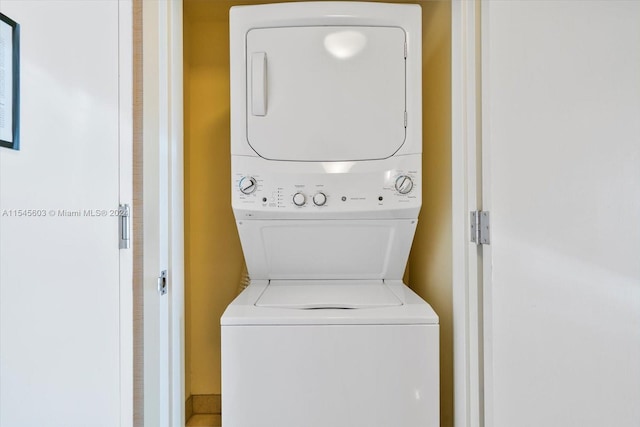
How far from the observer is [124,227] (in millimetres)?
1206

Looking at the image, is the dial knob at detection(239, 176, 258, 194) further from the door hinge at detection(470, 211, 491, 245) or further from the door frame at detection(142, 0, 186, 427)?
the door hinge at detection(470, 211, 491, 245)

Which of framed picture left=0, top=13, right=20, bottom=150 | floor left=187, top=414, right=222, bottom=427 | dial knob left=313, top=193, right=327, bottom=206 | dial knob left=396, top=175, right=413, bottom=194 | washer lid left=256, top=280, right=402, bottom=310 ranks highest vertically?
framed picture left=0, top=13, right=20, bottom=150

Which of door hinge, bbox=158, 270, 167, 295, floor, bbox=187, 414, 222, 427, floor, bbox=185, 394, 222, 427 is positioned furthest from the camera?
floor, bbox=185, 394, 222, 427

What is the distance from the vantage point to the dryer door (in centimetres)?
162

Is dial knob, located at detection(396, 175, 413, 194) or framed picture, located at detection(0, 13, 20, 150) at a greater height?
framed picture, located at detection(0, 13, 20, 150)

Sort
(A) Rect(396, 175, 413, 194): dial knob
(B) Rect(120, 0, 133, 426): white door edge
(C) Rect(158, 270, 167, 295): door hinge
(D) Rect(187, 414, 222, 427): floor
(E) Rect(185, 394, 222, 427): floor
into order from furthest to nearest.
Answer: (E) Rect(185, 394, 222, 427): floor, (D) Rect(187, 414, 222, 427): floor, (A) Rect(396, 175, 413, 194): dial knob, (C) Rect(158, 270, 167, 295): door hinge, (B) Rect(120, 0, 133, 426): white door edge

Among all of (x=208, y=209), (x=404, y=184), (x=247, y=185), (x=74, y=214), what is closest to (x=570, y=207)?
(x=404, y=184)

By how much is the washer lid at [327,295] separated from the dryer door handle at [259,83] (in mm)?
777

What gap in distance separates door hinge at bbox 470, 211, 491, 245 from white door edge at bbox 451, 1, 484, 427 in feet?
0.10

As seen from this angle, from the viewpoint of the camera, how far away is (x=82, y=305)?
1209 millimetres

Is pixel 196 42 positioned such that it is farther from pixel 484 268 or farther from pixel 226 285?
pixel 484 268

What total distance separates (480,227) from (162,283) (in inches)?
42.8

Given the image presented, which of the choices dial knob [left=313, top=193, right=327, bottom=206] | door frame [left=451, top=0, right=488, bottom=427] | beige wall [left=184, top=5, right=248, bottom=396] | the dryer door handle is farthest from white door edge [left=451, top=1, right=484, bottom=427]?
beige wall [left=184, top=5, right=248, bottom=396]

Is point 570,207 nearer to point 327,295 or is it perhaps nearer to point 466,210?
point 466,210
